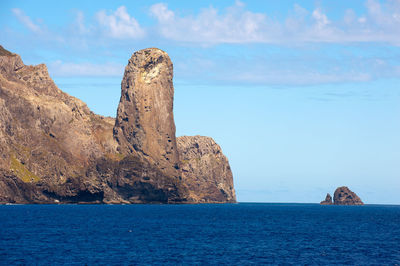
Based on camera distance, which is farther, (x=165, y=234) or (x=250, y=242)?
(x=165, y=234)

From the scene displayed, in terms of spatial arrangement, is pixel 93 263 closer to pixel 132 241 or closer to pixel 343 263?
pixel 132 241

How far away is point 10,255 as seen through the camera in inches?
3051

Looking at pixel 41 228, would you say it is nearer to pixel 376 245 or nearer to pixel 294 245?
pixel 294 245

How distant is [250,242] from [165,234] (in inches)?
876

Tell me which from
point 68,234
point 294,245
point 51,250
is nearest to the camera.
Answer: point 51,250

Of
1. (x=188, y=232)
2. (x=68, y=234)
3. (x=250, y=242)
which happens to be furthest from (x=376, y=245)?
(x=68, y=234)

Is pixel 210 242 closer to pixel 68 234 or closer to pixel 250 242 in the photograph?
pixel 250 242

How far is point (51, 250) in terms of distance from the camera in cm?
8431

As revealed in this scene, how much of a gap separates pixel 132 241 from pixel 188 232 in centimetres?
2580

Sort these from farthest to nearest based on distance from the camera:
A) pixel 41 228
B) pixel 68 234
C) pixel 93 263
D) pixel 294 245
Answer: pixel 41 228 → pixel 68 234 → pixel 294 245 → pixel 93 263

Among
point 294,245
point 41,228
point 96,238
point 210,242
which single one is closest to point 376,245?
point 294,245

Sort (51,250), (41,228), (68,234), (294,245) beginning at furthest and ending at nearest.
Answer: (41,228)
(68,234)
(294,245)
(51,250)

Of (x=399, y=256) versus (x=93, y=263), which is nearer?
(x=93, y=263)

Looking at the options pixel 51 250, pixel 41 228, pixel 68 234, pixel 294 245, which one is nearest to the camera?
pixel 51 250
